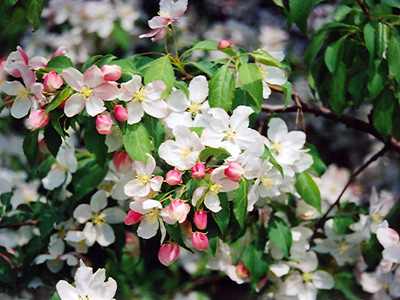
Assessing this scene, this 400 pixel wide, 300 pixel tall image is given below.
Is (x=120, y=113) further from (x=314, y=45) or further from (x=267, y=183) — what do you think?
(x=314, y=45)

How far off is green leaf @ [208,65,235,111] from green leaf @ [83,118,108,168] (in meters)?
0.24

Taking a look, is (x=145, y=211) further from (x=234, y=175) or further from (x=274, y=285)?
(x=274, y=285)

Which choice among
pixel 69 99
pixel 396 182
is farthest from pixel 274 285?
pixel 396 182

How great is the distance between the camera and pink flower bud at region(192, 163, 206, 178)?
3.39 ft

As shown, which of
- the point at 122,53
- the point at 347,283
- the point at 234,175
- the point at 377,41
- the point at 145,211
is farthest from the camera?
the point at 122,53

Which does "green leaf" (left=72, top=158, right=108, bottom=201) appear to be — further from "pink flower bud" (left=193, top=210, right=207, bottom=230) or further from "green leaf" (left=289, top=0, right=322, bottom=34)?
"green leaf" (left=289, top=0, right=322, bottom=34)

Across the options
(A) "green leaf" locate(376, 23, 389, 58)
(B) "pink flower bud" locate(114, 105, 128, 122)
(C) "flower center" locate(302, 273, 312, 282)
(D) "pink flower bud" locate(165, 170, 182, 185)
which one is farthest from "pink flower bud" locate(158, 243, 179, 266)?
(A) "green leaf" locate(376, 23, 389, 58)

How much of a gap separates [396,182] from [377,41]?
6.00 feet

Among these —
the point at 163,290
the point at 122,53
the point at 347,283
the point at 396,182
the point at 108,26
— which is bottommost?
the point at 396,182

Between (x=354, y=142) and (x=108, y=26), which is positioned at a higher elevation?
(x=108, y=26)

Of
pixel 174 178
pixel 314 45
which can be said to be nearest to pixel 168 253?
pixel 174 178

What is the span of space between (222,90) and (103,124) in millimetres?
254

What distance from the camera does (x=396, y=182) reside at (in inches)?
120

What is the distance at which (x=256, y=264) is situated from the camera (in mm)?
1485
